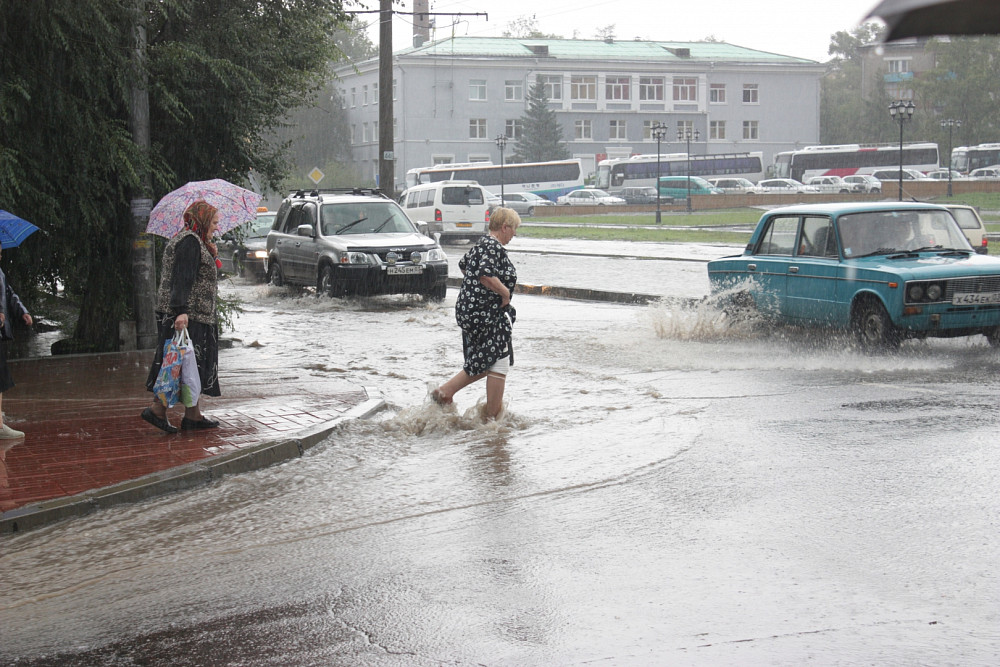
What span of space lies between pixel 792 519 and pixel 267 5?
9996 millimetres

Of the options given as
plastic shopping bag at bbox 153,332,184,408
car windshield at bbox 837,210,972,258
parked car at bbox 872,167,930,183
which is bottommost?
plastic shopping bag at bbox 153,332,184,408

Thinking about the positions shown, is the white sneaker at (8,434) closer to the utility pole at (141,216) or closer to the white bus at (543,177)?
the utility pole at (141,216)

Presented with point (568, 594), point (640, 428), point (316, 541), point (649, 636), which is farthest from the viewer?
point (640, 428)

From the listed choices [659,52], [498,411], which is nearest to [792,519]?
[498,411]

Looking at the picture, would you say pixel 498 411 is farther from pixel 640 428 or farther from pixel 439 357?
pixel 439 357

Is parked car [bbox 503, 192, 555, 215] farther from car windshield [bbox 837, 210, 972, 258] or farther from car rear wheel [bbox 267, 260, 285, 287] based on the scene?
car windshield [bbox 837, 210, 972, 258]

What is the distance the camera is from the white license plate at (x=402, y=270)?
18781mm

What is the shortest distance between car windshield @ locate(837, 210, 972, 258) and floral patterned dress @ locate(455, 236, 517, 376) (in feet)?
17.1

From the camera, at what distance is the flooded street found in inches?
167

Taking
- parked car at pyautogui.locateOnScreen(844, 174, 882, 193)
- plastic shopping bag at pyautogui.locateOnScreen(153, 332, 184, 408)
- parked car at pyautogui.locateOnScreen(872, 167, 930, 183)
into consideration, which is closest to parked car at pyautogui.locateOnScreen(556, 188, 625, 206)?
parked car at pyautogui.locateOnScreen(844, 174, 882, 193)

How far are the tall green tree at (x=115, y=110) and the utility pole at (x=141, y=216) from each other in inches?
3.7

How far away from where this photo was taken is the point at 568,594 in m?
4.70

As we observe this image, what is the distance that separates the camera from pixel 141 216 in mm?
12086

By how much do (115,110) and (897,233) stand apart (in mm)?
8492
